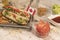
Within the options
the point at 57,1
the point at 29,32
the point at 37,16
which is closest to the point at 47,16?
the point at 37,16

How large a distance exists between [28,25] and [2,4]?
0.21 metres

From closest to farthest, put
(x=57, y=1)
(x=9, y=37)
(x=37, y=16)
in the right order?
(x=9, y=37)
(x=37, y=16)
(x=57, y=1)

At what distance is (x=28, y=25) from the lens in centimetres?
86

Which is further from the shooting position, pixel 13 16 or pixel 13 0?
pixel 13 0

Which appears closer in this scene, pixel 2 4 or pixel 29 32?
pixel 29 32

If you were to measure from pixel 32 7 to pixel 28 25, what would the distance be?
0.10 m

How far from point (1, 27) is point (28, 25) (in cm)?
13

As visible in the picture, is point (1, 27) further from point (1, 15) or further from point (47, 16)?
point (47, 16)

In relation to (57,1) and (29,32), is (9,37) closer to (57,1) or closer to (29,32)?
(29,32)

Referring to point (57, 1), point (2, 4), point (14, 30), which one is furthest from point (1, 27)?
point (57, 1)

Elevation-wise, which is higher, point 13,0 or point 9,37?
point 13,0

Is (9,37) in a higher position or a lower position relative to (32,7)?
lower

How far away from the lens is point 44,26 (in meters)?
0.82

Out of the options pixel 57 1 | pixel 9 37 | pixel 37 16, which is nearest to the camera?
pixel 9 37
